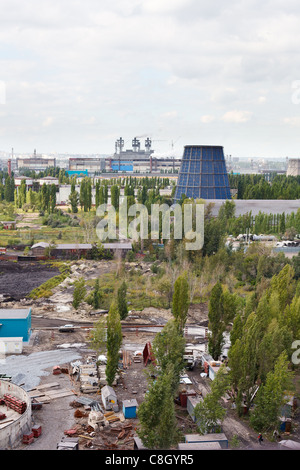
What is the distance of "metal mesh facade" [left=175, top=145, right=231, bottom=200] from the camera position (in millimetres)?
32688

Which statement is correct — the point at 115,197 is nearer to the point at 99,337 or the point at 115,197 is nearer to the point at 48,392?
the point at 99,337

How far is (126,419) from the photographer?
811 centimetres

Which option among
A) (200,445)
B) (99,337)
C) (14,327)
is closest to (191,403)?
(200,445)

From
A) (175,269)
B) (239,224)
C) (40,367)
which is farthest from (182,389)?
(239,224)

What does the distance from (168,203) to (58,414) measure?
24.8 m

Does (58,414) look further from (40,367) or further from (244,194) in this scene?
(244,194)

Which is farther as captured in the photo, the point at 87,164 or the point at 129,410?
the point at 87,164

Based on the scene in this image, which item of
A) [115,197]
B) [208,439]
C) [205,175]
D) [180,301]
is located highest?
[205,175]

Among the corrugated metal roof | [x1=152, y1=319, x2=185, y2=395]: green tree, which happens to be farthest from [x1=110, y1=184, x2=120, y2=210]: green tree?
[x1=152, y1=319, x2=185, y2=395]: green tree

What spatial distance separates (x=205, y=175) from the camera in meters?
32.9

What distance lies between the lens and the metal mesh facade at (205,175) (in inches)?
1287

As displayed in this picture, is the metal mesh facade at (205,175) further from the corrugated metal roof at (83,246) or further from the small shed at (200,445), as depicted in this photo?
the small shed at (200,445)
